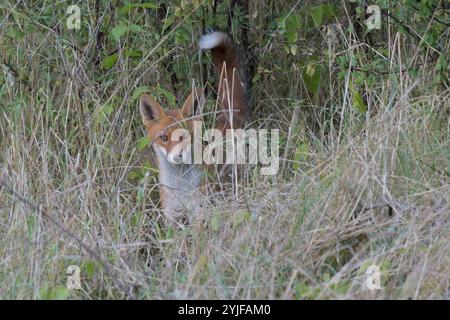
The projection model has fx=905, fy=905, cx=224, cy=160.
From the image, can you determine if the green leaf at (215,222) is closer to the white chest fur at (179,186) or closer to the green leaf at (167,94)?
the white chest fur at (179,186)

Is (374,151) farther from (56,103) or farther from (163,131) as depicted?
(56,103)

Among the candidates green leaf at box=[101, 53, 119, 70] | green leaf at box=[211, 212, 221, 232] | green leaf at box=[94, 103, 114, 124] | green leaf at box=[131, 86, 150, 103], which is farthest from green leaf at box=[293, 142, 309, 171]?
green leaf at box=[101, 53, 119, 70]

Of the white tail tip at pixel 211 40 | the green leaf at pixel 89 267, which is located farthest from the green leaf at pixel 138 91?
the green leaf at pixel 89 267

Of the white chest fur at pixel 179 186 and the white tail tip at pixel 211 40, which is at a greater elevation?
the white tail tip at pixel 211 40

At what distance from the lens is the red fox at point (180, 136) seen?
16.4 ft

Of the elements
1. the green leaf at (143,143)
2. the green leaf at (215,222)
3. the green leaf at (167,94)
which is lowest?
the green leaf at (215,222)

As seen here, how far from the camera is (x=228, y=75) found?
225 inches

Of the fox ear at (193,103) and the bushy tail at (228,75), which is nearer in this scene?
the fox ear at (193,103)

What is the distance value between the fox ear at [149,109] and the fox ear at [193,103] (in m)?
0.14

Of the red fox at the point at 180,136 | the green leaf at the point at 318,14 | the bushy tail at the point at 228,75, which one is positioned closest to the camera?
the red fox at the point at 180,136

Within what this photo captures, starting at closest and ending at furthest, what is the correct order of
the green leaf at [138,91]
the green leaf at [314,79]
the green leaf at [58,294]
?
the green leaf at [58,294], the green leaf at [138,91], the green leaf at [314,79]

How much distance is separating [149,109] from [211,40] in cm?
59
